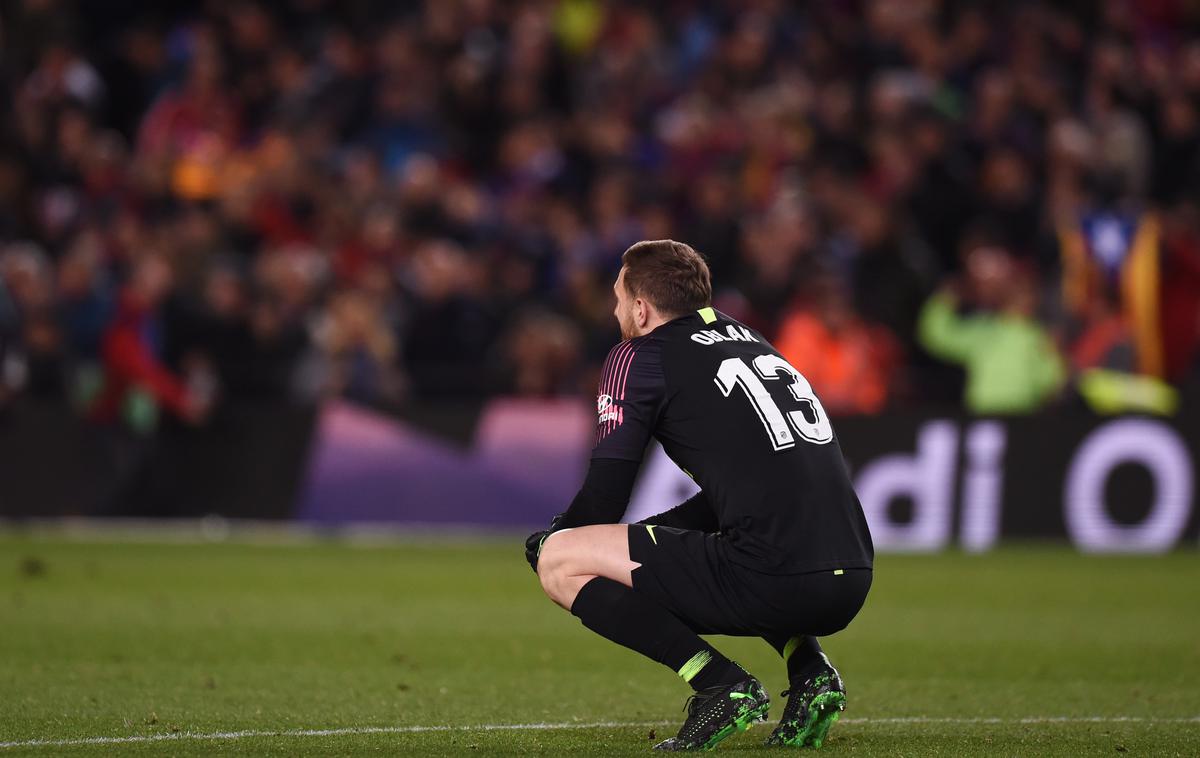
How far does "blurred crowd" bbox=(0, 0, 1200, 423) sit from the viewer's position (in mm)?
16766

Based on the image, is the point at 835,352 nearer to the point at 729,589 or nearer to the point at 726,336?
the point at 726,336

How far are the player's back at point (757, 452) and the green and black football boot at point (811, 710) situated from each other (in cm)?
46

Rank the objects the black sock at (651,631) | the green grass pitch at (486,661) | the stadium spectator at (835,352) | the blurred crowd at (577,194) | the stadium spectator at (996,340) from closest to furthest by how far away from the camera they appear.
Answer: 1. the black sock at (651,631)
2. the green grass pitch at (486,661)
3. the stadium spectator at (996,340)
4. the stadium spectator at (835,352)
5. the blurred crowd at (577,194)

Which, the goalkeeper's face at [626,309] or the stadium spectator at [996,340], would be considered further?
the stadium spectator at [996,340]

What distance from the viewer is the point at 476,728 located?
6672mm

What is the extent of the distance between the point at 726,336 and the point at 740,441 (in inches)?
15.6

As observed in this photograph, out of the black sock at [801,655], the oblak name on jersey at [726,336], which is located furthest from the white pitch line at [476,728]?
the oblak name on jersey at [726,336]

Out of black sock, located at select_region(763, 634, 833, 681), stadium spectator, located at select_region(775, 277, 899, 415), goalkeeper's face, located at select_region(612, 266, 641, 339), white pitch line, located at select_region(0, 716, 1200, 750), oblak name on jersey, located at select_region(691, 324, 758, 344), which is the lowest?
white pitch line, located at select_region(0, 716, 1200, 750)

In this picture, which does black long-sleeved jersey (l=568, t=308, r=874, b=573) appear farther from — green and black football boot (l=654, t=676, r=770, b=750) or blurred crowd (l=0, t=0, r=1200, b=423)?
blurred crowd (l=0, t=0, r=1200, b=423)

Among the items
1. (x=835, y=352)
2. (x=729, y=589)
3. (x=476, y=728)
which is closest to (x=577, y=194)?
(x=835, y=352)

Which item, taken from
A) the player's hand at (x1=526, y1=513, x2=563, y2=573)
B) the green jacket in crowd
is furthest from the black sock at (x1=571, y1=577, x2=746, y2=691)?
the green jacket in crowd

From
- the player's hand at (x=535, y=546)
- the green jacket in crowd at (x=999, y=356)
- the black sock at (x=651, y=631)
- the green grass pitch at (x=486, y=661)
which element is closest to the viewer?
the black sock at (x=651, y=631)

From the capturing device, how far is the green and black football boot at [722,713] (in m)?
5.98

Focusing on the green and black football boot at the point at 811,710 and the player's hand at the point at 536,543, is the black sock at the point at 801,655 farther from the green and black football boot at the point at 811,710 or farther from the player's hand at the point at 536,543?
the player's hand at the point at 536,543
